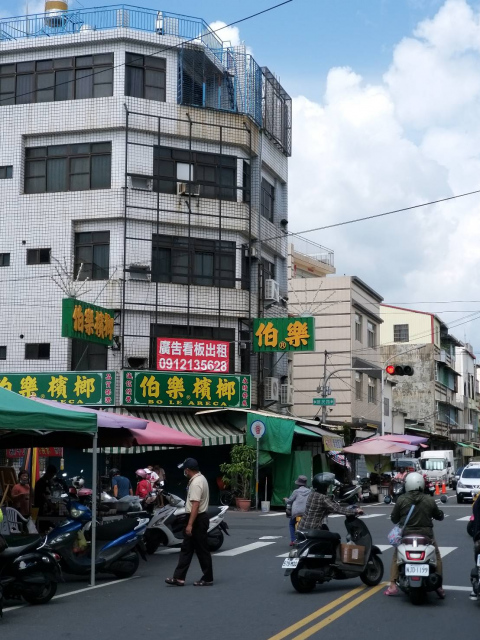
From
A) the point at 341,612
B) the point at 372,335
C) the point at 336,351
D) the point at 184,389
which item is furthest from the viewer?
the point at 372,335

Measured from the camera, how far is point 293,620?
10.4 meters

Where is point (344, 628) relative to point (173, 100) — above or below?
below

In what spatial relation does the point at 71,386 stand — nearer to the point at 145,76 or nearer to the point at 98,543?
the point at 145,76

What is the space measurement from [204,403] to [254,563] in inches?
673

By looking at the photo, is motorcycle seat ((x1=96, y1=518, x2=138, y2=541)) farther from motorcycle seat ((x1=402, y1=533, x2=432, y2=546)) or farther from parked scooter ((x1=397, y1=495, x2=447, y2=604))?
motorcycle seat ((x1=402, y1=533, x2=432, y2=546))

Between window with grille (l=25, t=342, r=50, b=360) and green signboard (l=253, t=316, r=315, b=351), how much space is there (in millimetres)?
7497

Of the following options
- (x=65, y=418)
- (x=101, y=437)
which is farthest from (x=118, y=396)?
(x=65, y=418)

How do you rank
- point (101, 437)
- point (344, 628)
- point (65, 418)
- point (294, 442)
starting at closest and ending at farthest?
point (344, 628) → point (65, 418) → point (101, 437) → point (294, 442)

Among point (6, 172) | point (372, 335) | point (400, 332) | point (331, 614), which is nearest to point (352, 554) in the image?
point (331, 614)

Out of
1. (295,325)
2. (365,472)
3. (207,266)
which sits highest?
(207,266)

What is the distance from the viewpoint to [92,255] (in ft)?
113

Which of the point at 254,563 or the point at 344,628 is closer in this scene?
the point at 344,628

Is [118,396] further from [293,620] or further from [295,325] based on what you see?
[293,620]

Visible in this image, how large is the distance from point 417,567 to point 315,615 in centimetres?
137
